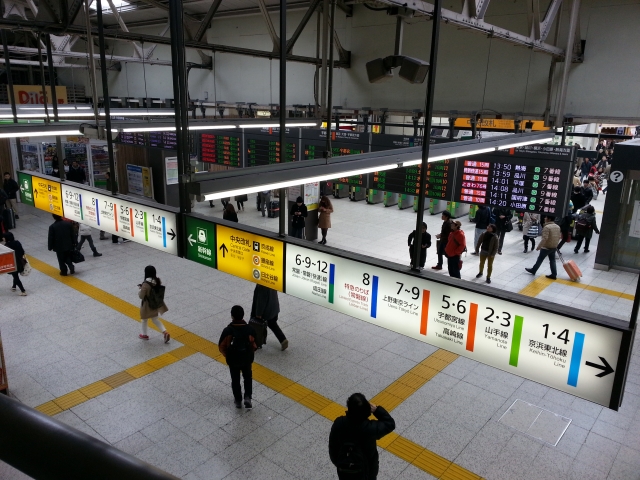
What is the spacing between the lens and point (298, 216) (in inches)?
475

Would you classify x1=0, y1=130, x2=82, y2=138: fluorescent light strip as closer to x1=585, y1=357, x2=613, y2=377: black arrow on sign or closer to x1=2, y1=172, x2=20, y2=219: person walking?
x1=585, y1=357, x2=613, y2=377: black arrow on sign

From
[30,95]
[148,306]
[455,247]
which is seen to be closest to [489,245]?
[455,247]

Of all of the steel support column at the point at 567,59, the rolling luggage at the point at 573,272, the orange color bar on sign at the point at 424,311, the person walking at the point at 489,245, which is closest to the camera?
the orange color bar on sign at the point at 424,311

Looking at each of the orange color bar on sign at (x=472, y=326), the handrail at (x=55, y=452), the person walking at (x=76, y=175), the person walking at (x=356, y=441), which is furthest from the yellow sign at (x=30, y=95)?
the handrail at (x=55, y=452)

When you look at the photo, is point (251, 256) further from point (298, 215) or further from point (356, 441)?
point (298, 215)

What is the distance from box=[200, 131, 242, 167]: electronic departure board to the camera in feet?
46.1

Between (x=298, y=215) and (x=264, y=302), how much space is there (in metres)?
5.30

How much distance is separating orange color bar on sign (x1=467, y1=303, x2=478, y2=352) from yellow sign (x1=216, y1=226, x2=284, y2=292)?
1.75 meters

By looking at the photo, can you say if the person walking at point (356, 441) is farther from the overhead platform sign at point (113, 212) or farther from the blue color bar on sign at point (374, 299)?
the overhead platform sign at point (113, 212)

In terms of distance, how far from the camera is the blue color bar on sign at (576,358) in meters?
3.06

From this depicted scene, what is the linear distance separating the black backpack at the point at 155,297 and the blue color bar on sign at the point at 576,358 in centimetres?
578

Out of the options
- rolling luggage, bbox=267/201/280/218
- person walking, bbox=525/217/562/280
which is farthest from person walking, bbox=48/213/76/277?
person walking, bbox=525/217/562/280

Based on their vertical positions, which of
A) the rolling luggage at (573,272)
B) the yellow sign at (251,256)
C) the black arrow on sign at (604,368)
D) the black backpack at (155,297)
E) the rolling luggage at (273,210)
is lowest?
the rolling luggage at (573,272)

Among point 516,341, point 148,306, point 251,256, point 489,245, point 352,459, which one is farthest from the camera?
point 489,245
